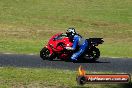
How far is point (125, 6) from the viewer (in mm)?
48125

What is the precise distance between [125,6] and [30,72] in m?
34.6

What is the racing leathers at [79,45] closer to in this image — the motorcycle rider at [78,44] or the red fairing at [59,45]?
the motorcycle rider at [78,44]

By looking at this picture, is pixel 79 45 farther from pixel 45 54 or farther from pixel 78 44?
pixel 45 54

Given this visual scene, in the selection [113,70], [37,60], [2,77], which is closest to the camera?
[2,77]

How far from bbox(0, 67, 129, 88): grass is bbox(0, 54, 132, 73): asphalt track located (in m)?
2.66

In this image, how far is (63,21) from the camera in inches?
1593

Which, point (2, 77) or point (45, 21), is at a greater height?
point (2, 77)

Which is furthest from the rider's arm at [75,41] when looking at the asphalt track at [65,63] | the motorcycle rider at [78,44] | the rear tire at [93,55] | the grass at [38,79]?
the grass at [38,79]

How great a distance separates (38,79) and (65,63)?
5.94 meters

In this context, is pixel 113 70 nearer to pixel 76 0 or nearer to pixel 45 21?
pixel 45 21

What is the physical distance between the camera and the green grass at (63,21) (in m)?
30.6

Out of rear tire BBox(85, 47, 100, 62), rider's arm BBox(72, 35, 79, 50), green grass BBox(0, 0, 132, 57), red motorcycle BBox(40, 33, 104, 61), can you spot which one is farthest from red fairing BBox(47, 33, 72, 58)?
green grass BBox(0, 0, 132, 57)

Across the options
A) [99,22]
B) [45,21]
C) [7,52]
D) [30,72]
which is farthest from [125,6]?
[30,72]

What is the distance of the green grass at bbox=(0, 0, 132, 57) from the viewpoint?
30.6 meters
